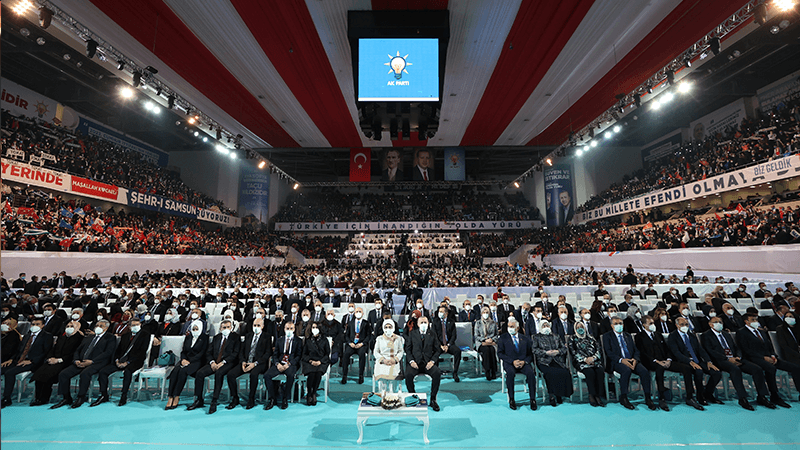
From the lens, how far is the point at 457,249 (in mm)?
29406

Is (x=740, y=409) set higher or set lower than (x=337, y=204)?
lower

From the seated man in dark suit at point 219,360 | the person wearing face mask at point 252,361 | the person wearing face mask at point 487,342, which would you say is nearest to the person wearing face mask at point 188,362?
the seated man in dark suit at point 219,360

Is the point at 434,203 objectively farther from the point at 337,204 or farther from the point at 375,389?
the point at 375,389

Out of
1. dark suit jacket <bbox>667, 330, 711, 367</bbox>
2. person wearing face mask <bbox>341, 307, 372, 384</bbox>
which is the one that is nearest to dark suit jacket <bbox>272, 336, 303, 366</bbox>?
person wearing face mask <bbox>341, 307, 372, 384</bbox>

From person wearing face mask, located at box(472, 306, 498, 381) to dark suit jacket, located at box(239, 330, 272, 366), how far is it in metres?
3.65

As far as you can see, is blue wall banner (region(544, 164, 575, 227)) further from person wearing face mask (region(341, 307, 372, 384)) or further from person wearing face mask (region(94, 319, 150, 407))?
→ person wearing face mask (region(94, 319, 150, 407))

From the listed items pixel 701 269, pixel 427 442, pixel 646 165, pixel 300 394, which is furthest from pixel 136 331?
pixel 646 165

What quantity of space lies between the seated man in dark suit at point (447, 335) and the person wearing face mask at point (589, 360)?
1.92 m

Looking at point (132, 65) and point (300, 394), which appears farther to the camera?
point (132, 65)

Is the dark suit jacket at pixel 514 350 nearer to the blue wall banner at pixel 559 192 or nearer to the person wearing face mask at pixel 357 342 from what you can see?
the person wearing face mask at pixel 357 342

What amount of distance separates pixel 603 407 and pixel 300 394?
4.54m

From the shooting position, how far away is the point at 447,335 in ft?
23.5

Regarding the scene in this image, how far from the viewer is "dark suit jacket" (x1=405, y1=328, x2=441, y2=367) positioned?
19.9 ft

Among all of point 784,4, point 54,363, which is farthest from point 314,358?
point 784,4
